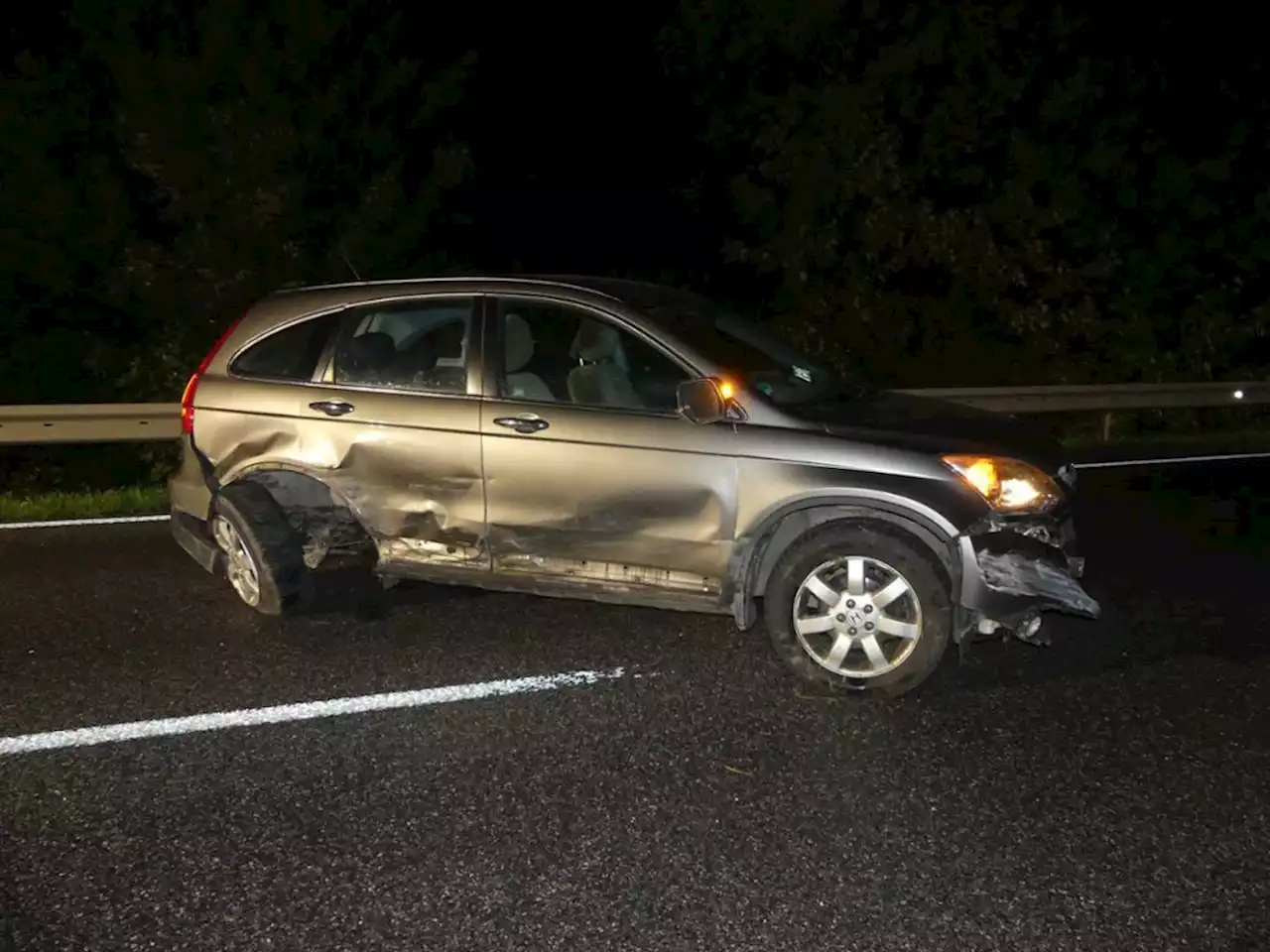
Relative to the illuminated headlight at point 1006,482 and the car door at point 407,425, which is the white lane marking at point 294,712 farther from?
the illuminated headlight at point 1006,482

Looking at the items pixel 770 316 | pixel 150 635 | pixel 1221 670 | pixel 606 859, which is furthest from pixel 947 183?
pixel 606 859

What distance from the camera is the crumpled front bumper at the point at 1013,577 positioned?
5.38m

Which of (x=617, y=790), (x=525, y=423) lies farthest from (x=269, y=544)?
(x=617, y=790)

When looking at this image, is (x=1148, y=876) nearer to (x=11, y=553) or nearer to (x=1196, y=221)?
(x=11, y=553)

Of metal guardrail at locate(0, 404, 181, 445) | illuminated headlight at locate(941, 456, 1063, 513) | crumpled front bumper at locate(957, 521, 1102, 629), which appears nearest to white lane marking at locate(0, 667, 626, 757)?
crumpled front bumper at locate(957, 521, 1102, 629)

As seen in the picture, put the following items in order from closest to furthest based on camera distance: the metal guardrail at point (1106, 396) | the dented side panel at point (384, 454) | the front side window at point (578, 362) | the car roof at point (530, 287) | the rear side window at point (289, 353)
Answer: the front side window at point (578, 362) < the dented side panel at point (384, 454) < the car roof at point (530, 287) < the rear side window at point (289, 353) < the metal guardrail at point (1106, 396)

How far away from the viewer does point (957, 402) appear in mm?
10945

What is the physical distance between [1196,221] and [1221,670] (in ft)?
42.5

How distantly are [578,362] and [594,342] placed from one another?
4.6 inches

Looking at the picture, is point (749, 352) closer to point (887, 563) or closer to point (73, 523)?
point (887, 563)

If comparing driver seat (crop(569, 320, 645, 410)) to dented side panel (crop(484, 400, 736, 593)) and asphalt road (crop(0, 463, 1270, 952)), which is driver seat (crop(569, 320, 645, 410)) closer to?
dented side panel (crop(484, 400, 736, 593))

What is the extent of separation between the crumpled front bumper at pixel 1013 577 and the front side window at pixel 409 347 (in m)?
2.35

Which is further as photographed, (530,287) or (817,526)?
(530,287)

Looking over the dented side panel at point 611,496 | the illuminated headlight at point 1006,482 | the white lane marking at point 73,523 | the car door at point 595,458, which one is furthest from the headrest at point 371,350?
the white lane marking at point 73,523
